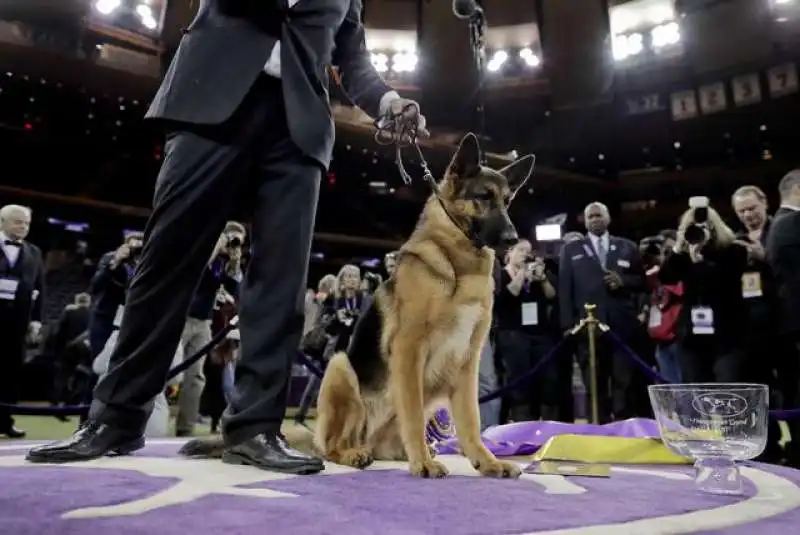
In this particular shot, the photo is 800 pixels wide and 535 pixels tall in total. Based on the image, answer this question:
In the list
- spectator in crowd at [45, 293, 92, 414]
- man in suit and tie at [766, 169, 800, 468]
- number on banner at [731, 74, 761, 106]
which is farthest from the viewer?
number on banner at [731, 74, 761, 106]

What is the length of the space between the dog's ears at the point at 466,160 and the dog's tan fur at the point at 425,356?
0.01 m

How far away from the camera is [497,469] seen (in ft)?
7.04

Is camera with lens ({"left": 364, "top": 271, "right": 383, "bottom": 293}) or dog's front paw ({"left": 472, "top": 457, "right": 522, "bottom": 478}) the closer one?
dog's front paw ({"left": 472, "top": 457, "right": 522, "bottom": 478})

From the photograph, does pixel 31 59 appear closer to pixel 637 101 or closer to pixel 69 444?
pixel 69 444

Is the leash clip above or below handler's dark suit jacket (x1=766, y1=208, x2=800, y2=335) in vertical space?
above

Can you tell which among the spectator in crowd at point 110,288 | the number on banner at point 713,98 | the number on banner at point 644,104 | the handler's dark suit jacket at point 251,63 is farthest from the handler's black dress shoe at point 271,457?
the number on banner at point 644,104

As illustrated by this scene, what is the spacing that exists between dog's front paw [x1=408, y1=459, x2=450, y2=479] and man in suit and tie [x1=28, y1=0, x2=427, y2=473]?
312 millimetres

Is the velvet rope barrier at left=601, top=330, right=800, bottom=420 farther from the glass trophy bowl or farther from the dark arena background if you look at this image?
the glass trophy bowl

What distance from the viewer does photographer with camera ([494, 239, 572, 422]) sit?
5.54 metres

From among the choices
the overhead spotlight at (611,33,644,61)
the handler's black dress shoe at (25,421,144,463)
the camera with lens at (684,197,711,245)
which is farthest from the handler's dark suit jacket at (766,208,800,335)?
the overhead spotlight at (611,33,644,61)

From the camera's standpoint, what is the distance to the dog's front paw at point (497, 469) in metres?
2.12

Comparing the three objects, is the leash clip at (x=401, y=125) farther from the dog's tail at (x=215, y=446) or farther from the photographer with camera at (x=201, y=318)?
the photographer with camera at (x=201, y=318)

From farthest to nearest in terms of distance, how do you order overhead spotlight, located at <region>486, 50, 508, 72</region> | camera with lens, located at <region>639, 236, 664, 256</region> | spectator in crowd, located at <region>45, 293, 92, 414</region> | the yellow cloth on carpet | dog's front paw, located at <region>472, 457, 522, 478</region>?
1. overhead spotlight, located at <region>486, 50, 508, 72</region>
2. spectator in crowd, located at <region>45, 293, 92, 414</region>
3. camera with lens, located at <region>639, 236, 664, 256</region>
4. the yellow cloth on carpet
5. dog's front paw, located at <region>472, 457, 522, 478</region>

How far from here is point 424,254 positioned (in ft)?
7.60
